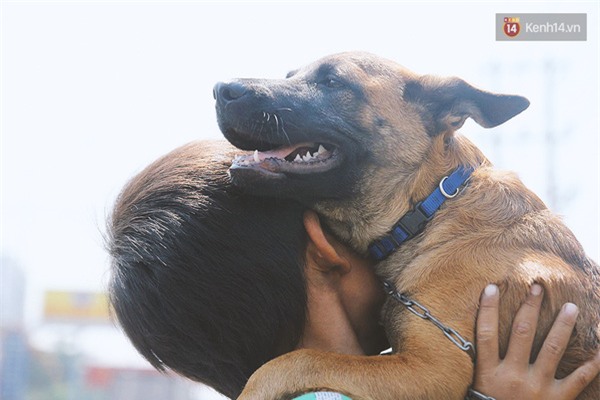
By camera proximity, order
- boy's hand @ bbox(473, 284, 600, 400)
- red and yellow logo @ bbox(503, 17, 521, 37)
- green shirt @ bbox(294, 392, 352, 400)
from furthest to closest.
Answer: red and yellow logo @ bbox(503, 17, 521, 37) → boy's hand @ bbox(473, 284, 600, 400) → green shirt @ bbox(294, 392, 352, 400)

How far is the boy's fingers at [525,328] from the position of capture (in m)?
2.61

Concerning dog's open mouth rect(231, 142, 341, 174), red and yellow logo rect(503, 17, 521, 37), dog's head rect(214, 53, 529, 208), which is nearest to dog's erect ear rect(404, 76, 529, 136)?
dog's head rect(214, 53, 529, 208)

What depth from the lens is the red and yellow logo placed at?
4.89 meters

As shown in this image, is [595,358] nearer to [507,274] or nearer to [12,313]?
[507,274]

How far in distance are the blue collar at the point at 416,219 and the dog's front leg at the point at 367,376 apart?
0.46m

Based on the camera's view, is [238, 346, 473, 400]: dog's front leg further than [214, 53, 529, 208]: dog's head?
No

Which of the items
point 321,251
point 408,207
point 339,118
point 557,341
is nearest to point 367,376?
point 321,251

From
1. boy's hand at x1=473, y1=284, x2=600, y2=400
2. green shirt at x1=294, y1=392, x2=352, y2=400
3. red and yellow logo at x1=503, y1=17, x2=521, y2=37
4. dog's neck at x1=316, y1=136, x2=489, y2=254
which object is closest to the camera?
green shirt at x1=294, y1=392, x2=352, y2=400

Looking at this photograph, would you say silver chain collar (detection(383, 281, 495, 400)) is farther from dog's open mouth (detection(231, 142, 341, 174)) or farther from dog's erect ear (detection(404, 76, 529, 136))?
dog's erect ear (detection(404, 76, 529, 136))

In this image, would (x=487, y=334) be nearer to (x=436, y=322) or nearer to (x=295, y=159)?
(x=436, y=322)

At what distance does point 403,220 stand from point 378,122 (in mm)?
456

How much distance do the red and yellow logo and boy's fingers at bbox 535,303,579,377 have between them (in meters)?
2.55

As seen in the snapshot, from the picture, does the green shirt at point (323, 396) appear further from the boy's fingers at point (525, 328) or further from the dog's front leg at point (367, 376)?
the boy's fingers at point (525, 328)

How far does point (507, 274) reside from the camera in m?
2.71
